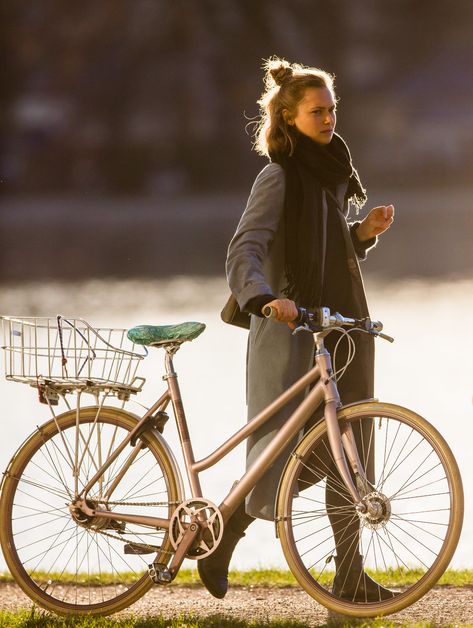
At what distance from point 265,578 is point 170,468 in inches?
52.6

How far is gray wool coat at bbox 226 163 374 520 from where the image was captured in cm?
566

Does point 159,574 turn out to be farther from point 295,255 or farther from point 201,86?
point 201,86

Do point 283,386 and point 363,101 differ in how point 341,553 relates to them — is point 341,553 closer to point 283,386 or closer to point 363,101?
→ point 283,386

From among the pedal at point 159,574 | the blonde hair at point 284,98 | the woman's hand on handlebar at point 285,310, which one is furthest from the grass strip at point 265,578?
the blonde hair at point 284,98

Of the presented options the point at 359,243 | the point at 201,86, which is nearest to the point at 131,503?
the point at 359,243

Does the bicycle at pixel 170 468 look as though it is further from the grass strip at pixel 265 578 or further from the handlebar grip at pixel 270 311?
the grass strip at pixel 265 578

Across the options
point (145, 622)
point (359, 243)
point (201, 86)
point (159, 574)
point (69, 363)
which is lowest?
point (145, 622)

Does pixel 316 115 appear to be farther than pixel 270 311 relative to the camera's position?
Yes

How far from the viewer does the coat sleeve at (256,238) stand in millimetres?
5473

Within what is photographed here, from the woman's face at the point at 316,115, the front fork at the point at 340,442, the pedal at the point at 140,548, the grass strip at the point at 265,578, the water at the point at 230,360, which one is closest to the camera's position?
the front fork at the point at 340,442

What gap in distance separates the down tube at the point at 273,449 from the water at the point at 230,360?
1573 mm

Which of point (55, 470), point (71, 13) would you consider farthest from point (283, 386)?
point (71, 13)

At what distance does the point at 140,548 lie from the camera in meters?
5.72

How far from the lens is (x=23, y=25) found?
4241cm
